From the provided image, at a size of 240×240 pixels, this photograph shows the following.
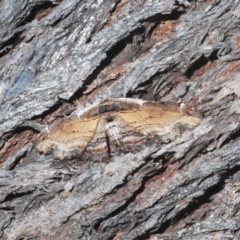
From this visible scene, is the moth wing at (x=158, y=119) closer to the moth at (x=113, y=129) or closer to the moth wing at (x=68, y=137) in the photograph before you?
the moth at (x=113, y=129)

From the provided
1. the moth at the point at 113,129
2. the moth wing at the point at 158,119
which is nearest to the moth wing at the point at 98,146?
→ the moth at the point at 113,129

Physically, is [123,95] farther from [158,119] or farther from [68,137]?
[68,137]

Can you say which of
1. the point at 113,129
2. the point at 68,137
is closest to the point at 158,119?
the point at 113,129

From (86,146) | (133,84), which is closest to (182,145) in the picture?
(133,84)

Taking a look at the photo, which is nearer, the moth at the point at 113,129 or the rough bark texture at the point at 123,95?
the rough bark texture at the point at 123,95

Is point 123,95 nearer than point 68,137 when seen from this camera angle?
A: Yes
